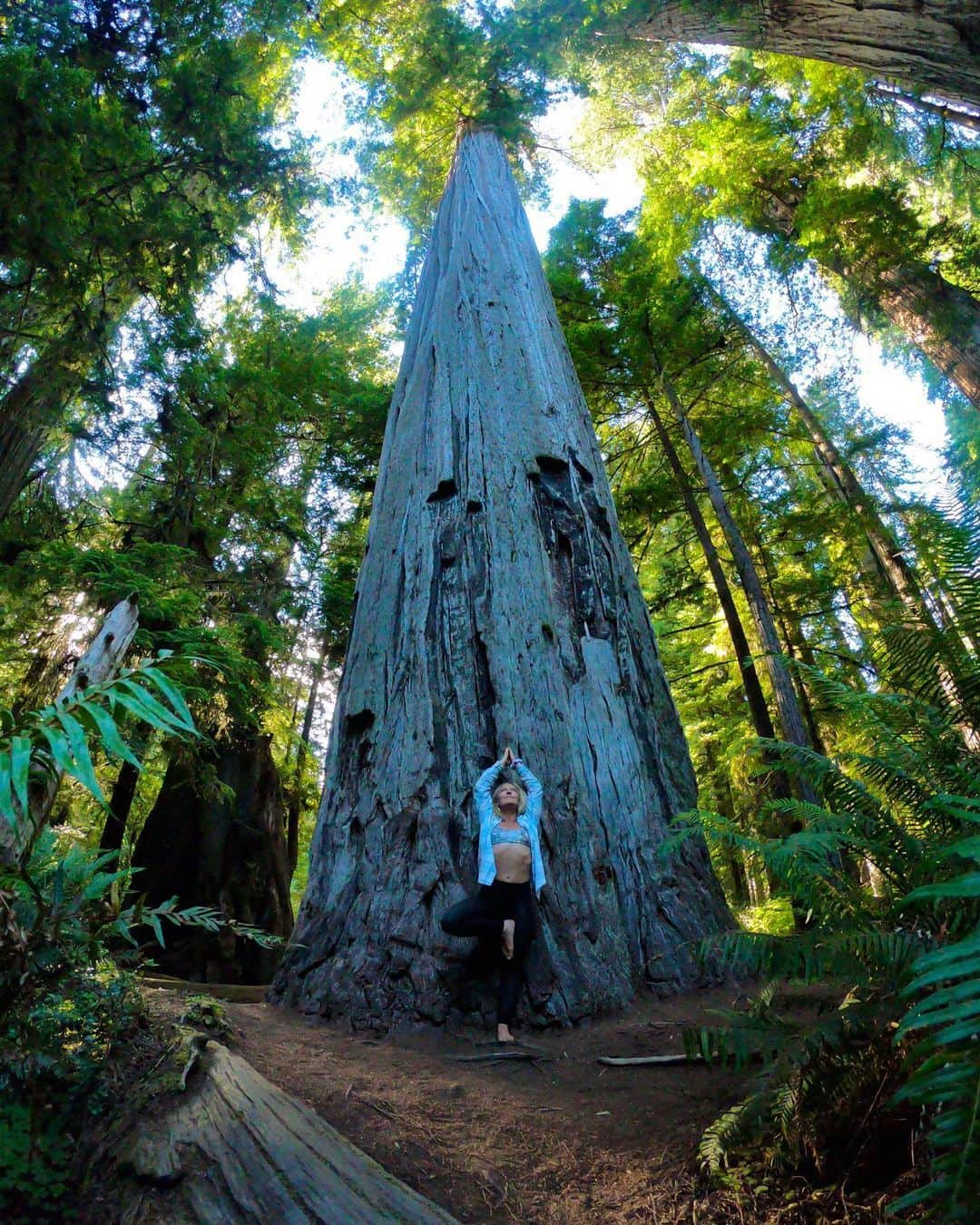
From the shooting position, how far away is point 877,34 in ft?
20.5

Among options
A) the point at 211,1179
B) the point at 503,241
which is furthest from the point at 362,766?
the point at 503,241

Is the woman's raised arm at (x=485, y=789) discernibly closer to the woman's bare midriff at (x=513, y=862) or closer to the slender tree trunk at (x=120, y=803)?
the woman's bare midriff at (x=513, y=862)

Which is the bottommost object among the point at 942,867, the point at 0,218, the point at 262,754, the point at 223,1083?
the point at 223,1083

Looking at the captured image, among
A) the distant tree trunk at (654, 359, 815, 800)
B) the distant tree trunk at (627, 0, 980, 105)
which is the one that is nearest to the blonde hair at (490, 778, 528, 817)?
the distant tree trunk at (654, 359, 815, 800)

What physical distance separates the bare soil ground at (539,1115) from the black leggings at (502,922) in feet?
0.70

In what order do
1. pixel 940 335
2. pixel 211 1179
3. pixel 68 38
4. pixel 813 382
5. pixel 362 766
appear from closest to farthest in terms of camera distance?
pixel 211 1179 → pixel 362 766 → pixel 68 38 → pixel 940 335 → pixel 813 382

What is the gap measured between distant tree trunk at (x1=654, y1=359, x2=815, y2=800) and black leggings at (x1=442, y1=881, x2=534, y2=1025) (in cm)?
385

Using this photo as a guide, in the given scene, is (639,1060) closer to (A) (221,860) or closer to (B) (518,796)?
(B) (518,796)

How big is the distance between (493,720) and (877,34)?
742 centimetres

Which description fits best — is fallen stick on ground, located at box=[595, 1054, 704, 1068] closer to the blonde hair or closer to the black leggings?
the black leggings

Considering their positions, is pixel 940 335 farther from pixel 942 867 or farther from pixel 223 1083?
pixel 223 1083

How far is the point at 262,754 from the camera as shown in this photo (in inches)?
399

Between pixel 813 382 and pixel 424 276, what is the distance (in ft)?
25.2

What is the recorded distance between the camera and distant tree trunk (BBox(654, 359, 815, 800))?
666cm
